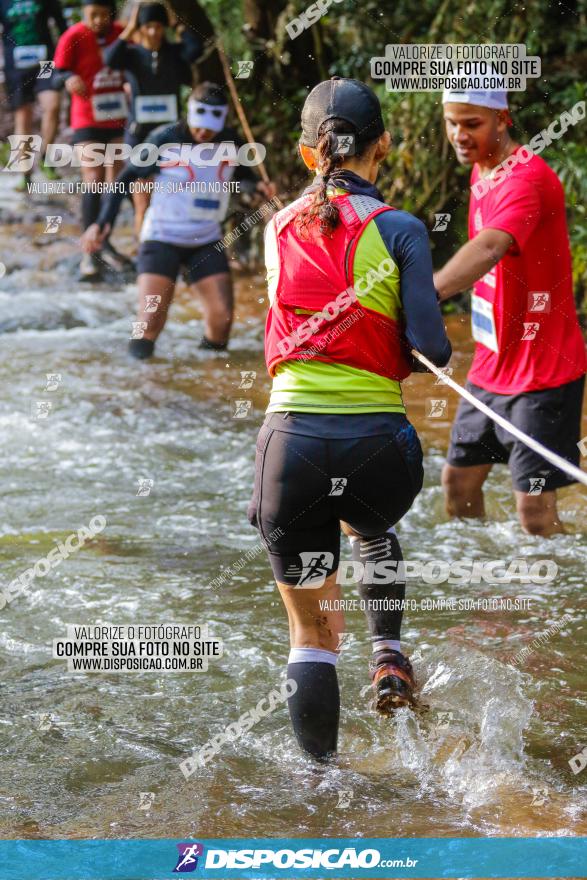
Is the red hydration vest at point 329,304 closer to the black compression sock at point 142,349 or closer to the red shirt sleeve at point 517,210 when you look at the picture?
the red shirt sleeve at point 517,210

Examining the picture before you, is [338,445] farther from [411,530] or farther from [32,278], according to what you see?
[32,278]

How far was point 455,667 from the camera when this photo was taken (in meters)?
3.71

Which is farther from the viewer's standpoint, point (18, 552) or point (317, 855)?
point (18, 552)

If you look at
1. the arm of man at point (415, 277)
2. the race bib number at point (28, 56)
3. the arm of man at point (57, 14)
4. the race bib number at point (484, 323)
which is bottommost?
the race bib number at point (484, 323)

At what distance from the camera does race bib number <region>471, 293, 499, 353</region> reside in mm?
4531

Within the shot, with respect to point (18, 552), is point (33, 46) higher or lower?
higher

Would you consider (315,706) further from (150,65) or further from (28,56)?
(28,56)

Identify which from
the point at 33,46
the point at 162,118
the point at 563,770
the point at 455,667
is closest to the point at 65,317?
the point at 162,118

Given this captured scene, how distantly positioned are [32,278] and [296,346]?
27.2 feet

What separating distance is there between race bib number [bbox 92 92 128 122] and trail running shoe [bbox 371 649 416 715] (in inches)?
291

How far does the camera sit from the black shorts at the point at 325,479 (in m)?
2.91

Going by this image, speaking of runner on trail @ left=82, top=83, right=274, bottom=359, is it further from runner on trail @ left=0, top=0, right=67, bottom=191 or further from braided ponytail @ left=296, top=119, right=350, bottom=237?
braided ponytail @ left=296, top=119, right=350, bottom=237

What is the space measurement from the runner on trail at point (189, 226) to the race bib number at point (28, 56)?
10.6 ft

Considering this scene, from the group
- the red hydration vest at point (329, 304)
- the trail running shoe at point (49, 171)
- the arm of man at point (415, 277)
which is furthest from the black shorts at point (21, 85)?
the arm of man at point (415, 277)
